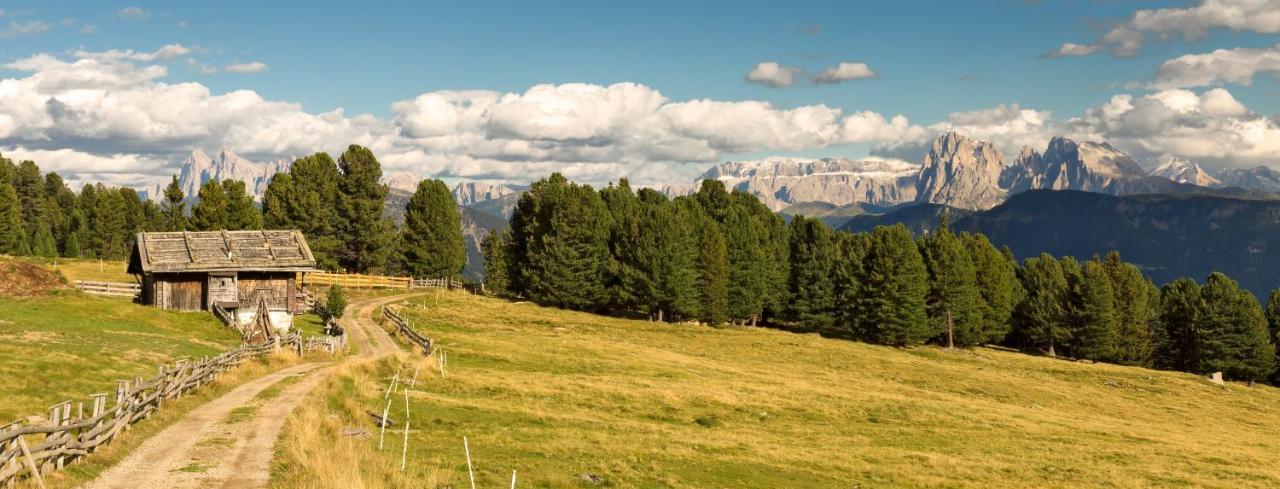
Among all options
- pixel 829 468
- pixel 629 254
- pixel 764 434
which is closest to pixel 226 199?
pixel 629 254

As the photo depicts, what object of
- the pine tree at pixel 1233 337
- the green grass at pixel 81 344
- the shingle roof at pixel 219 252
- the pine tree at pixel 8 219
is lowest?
the pine tree at pixel 1233 337

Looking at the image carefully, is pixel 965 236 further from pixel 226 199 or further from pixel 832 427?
pixel 226 199

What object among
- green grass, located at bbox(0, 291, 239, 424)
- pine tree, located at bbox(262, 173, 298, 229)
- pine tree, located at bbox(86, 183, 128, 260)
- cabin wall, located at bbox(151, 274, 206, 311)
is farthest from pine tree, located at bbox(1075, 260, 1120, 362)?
pine tree, located at bbox(86, 183, 128, 260)

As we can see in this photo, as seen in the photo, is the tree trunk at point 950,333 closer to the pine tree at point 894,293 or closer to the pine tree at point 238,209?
the pine tree at point 894,293

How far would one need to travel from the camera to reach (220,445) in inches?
976

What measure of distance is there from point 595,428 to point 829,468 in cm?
1015

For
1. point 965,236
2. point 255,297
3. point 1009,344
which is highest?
point 965,236

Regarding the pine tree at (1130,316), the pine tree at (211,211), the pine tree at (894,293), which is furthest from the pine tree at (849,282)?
the pine tree at (211,211)

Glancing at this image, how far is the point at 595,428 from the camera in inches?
1435

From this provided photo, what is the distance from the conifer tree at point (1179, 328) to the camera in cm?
10531

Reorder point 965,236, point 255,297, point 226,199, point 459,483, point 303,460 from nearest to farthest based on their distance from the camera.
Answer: point 303,460 → point 459,483 → point 255,297 → point 226,199 → point 965,236

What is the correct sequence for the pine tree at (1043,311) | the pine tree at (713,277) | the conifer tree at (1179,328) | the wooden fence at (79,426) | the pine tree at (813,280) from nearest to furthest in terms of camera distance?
the wooden fence at (79,426), the pine tree at (713,277), the pine tree at (813,280), the pine tree at (1043,311), the conifer tree at (1179,328)

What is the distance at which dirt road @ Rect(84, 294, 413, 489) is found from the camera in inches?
805

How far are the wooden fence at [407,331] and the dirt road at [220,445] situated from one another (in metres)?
14.1
